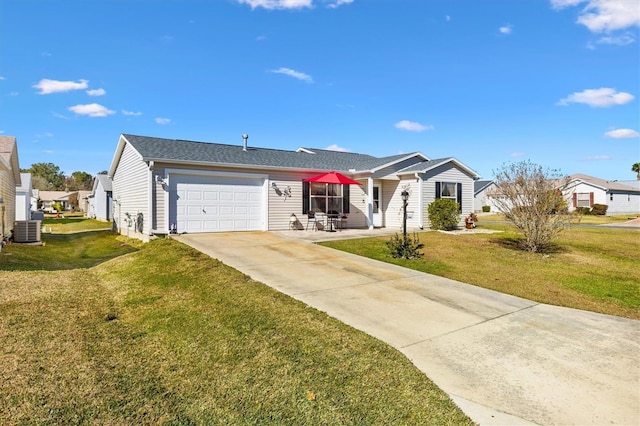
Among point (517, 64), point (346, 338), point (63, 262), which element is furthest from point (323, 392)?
point (517, 64)

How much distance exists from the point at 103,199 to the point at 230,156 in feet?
71.7

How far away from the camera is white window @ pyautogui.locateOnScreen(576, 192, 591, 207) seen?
35469mm

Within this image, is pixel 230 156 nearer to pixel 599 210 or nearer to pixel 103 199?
pixel 103 199

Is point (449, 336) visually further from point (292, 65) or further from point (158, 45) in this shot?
point (292, 65)

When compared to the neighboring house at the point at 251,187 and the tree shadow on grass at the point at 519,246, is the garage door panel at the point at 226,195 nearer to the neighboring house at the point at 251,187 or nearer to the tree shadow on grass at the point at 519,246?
the neighboring house at the point at 251,187

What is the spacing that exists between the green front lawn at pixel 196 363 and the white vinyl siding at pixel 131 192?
6.50 m

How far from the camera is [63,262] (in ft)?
33.0

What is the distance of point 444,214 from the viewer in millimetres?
15727

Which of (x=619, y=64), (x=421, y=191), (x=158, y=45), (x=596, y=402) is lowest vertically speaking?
(x=596, y=402)

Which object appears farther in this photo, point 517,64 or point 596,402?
Answer: point 517,64

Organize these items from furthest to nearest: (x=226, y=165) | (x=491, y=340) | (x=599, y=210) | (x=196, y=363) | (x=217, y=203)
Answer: (x=599, y=210) → (x=217, y=203) → (x=226, y=165) → (x=491, y=340) → (x=196, y=363)

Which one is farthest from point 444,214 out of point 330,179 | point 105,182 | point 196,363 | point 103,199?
point 105,182

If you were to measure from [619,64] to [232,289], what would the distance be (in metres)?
15.5

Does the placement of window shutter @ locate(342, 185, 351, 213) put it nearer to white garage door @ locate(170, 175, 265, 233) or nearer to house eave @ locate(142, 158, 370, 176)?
house eave @ locate(142, 158, 370, 176)
